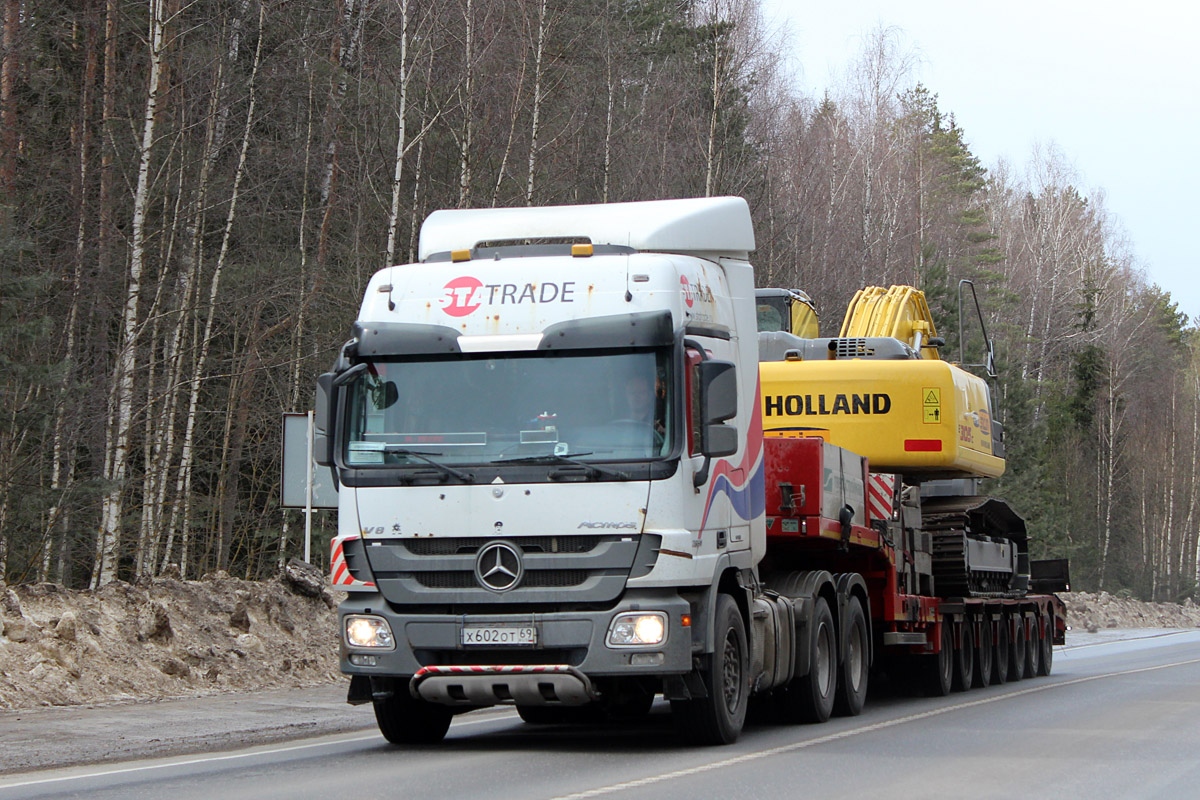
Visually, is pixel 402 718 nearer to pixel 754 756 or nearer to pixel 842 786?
pixel 754 756

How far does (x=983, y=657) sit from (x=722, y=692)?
32.1 feet

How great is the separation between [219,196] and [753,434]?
1886 cm

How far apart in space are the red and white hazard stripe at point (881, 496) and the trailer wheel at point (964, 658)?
10.2ft

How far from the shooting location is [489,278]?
10.7m

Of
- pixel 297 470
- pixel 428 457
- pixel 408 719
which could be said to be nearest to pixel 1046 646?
pixel 297 470

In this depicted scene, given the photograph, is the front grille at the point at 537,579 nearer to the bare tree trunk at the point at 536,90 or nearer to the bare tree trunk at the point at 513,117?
the bare tree trunk at the point at 513,117

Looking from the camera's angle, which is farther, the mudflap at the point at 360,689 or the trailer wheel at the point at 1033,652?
the trailer wheel at the point at 1033,652

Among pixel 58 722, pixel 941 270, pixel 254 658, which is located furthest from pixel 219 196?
pixel 941 270

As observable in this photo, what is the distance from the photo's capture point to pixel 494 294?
10.7m

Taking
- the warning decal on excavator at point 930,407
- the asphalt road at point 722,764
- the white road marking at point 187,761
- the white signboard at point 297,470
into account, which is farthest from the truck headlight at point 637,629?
the white signboard at point 297,470

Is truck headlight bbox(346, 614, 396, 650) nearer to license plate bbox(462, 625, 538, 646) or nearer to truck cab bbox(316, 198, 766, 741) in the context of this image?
truck cab bbox(316, 198, 766, 741)

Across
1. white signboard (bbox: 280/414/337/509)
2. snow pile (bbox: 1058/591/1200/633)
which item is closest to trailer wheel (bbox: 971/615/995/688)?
white signboard (bbox: 280/414/337/509)

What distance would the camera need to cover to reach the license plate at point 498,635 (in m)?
10.1

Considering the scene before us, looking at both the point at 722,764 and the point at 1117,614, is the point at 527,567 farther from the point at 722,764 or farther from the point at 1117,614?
the point at 1117,614
